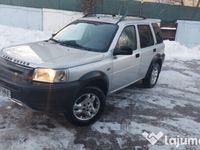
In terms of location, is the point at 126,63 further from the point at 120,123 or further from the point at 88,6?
the point at 88,6

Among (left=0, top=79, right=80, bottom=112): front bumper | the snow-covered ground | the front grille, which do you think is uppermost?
the front grille

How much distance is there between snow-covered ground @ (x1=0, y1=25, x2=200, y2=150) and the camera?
13.9 ft

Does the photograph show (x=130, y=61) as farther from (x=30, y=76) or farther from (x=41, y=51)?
(x=30, y=76)

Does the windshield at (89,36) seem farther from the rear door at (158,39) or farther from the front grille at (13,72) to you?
the rear door at (158,39)

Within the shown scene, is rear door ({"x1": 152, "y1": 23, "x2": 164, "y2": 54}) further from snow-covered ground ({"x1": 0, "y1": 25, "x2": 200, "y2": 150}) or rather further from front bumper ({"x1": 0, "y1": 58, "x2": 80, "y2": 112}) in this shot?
front bumper ({"x1": 0, "y1": 58, "x2": 80, "y2": 112})

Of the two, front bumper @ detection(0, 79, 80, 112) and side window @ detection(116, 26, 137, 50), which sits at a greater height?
side window @ detection(116, 26, 137, 50)

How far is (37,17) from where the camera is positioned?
13.2 meters

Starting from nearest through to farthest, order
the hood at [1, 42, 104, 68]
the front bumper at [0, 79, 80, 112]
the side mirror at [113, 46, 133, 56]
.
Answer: the front bumper at [0, 79, 80, 112], the hood at [1, 42, 104, 68], the side mirror at [113, 46, 133, 56]

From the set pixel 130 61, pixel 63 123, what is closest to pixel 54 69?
pixel 63 123

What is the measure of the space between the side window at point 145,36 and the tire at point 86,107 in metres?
1.86

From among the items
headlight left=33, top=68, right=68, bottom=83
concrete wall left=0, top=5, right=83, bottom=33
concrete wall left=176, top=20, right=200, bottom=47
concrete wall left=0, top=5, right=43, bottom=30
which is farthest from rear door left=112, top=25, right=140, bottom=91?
concrete wall left=0, top=5, right=43, bottom=30

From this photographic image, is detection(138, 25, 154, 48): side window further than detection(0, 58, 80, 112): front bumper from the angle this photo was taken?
Yes

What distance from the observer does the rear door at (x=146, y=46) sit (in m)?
6.10

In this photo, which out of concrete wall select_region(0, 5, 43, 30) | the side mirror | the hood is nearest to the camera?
the hood
